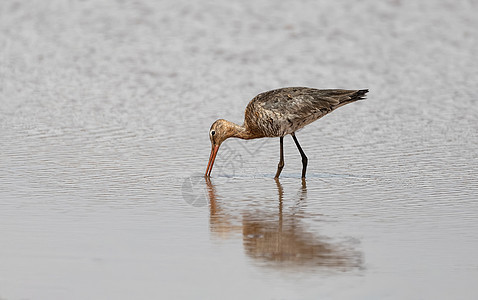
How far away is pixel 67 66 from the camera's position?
14.0m

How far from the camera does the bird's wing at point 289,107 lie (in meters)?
9.24

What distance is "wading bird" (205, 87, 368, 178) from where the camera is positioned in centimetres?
923

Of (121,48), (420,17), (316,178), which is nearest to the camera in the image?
(316,178)

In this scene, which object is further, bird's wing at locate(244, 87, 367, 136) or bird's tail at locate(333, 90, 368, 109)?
bird's tail at locate(333, 90, 368, 109)

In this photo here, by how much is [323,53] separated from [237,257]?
361 inches

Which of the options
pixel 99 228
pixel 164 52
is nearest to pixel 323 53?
pixel 164 52

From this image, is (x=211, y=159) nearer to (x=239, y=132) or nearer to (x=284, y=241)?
(x=239, y=132)

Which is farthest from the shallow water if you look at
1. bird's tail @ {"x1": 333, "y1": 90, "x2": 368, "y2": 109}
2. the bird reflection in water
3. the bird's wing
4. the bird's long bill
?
bird's tail @ {"x1": 333, "y1": 90, "x2": 368, "y2": 109}

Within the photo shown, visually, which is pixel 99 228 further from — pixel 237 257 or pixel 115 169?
pixel 115 169

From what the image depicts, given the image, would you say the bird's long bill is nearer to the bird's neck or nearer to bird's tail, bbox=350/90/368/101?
the bird's neck

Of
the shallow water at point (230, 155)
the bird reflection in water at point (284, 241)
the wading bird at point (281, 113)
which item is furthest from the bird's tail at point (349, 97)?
the bird reflection in water at point (284, 241)

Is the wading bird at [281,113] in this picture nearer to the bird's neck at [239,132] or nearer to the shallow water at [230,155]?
the bird's neck at [239,132]

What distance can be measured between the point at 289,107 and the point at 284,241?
301cm

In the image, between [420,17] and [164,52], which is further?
[420,17]
